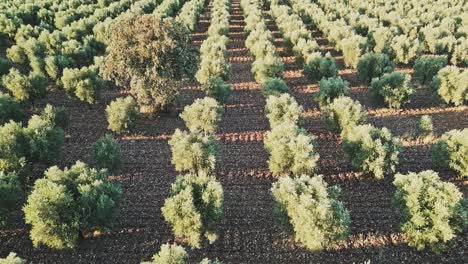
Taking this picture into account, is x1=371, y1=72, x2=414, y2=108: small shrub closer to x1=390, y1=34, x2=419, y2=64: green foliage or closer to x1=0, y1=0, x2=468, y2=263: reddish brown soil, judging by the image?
x1=0, y1=0, x2=468, y2=263: reddish brown soil

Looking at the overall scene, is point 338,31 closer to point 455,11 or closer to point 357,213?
point 455,11

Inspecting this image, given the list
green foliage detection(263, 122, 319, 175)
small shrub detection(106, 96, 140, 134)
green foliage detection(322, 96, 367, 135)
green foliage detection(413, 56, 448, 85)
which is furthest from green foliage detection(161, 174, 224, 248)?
green foliage detection(413, 56, 448, 85)

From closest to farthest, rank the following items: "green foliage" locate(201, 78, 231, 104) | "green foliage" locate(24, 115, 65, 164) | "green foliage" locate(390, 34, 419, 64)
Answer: "green foliage" locate(24, 115, 65, 164) → "green foliage" locate(201, 78, 231, 104) → "green foliage" locate(390, 34, 419, 64)

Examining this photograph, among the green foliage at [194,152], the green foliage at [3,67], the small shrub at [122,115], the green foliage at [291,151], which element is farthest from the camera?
the green foliage at [3,67]

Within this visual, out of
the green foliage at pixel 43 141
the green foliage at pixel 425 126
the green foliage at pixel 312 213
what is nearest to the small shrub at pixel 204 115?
the green foliage at pixel 43 141

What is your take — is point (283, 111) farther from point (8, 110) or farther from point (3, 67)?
point (3, 67)

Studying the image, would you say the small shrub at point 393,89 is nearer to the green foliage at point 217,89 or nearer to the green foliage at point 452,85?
the green foliage at point 452,85

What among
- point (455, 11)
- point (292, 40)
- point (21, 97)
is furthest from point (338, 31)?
point (21, 97)
